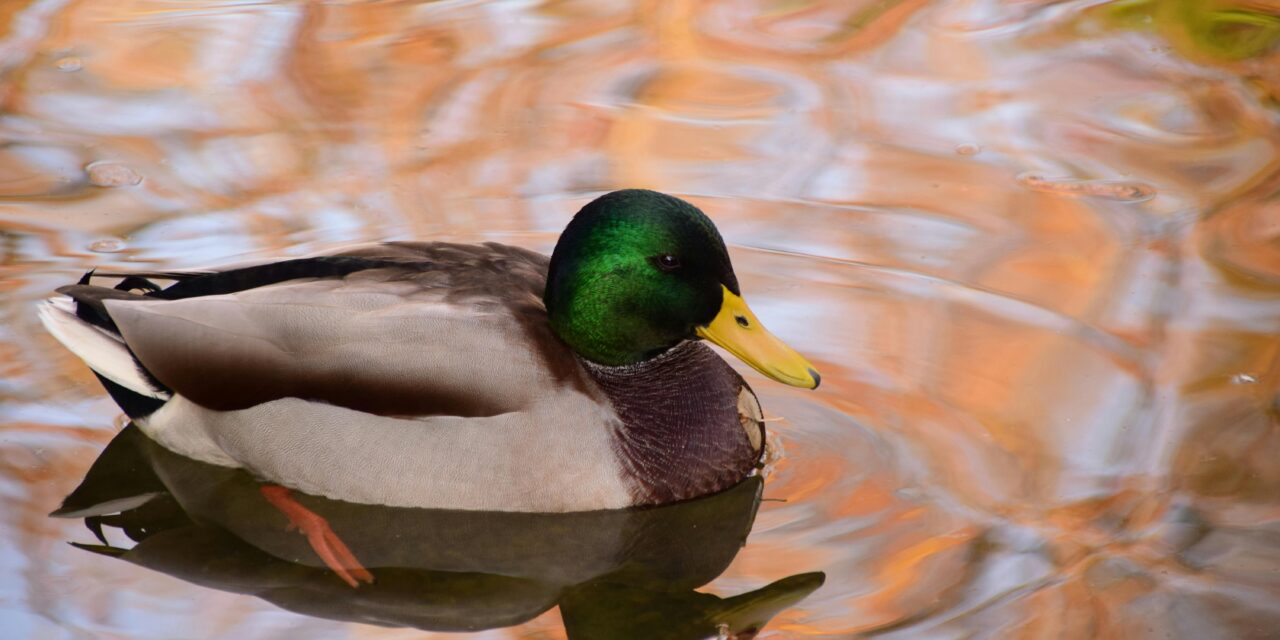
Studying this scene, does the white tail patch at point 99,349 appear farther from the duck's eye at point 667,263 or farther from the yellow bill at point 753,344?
the yellow bill at point 753,344

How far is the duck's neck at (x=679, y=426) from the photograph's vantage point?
5008 mm

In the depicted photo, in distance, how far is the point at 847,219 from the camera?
6785 mm

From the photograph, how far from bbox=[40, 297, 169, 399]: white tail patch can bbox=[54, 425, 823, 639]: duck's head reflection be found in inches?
11.2

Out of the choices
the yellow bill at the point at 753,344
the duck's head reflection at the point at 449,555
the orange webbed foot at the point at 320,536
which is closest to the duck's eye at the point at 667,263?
the yellow bill at the point at 753,344

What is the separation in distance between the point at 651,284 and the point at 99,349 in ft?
6.21

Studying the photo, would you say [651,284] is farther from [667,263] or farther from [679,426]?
[679,426]

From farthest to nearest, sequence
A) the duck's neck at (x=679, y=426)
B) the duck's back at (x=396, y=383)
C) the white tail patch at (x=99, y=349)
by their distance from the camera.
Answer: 1. the white tail patch at (x=99, y=349)
2. the duck's neck at (x=679, y=426)
3. the duck's back at (x=396, y=383)

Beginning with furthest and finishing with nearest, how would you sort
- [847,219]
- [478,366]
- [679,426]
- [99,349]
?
[847,219] → [99,349] → [679,426] → [478,366]

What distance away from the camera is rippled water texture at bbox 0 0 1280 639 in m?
4.67

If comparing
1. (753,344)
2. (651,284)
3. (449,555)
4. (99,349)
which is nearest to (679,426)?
(753,344)

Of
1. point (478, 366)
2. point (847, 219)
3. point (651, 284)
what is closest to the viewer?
point (478, 366)

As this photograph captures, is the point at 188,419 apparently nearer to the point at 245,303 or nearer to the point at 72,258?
the point at 245,303

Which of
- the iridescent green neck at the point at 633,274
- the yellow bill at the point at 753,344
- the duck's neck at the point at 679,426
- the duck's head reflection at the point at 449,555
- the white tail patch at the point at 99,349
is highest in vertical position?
the iridescent green neck at the point at 633,274

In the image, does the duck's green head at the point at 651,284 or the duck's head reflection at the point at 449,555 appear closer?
the duck's head reflection at the point at 449,555
